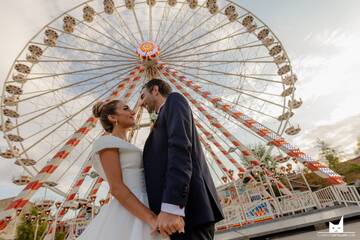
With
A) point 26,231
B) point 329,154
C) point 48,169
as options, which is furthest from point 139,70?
point 329,154

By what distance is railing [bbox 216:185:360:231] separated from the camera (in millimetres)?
7648

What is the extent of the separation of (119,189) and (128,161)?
0.65ft

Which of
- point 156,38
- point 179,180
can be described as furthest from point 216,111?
point 179,180

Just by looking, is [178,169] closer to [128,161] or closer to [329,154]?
[128,161]

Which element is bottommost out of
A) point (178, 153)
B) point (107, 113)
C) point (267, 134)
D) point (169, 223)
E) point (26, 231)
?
point (169, 223)

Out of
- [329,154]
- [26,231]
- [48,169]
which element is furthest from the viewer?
[329,154]

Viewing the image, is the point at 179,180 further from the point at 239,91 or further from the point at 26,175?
the point at 26,175

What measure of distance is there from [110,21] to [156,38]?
2.72m

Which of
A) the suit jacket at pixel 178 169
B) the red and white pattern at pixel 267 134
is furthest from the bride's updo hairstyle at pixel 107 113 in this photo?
the red and white pattern at pixel 267 134

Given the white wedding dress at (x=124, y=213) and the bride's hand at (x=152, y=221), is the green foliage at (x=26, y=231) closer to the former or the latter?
the white wedding dress at (x=124, y=213)

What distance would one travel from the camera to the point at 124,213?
1363 millimetres

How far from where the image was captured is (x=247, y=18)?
515 inches

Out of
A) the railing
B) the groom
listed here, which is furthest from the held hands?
the railing

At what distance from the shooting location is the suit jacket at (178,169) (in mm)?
1174
